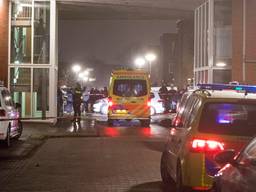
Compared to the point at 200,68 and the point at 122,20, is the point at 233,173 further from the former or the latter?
the point at 122,20

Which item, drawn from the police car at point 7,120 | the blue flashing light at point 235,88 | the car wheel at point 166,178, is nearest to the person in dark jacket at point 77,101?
the police car at point 7,120

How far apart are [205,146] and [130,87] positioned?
1706 centimetres

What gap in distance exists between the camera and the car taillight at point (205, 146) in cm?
797

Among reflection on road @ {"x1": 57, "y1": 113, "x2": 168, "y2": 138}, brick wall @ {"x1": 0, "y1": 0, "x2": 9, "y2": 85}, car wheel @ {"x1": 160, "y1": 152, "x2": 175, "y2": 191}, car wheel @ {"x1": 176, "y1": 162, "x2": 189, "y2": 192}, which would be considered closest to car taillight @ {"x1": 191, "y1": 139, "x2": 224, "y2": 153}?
car wheel @ {"x1": 176, "y1": 162, "x2": 189, "y2": 192}

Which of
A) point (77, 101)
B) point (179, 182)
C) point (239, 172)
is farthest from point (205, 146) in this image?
point (77, 101)

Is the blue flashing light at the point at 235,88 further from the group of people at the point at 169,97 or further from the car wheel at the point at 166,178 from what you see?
the group of people at the point at 169,97

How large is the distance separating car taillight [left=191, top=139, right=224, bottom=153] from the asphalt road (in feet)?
8.03

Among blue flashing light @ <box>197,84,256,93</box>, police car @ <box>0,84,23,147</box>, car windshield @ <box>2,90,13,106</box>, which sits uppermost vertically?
blue flashing light @ <box>197,84,256,93</box>

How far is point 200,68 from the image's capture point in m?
29.8

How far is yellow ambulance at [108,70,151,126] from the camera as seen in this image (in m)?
25.0

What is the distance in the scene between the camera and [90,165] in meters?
13.5

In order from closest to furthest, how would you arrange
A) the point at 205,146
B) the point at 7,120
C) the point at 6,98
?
the point at 205,146, the point at 7,120, the point at 6,98

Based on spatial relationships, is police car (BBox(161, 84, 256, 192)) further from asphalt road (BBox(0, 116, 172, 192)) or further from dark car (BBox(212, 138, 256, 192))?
asphalt road (BBox(0, 116, 172, 192))

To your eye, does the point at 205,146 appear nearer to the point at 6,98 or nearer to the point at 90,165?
the point at 90,165
